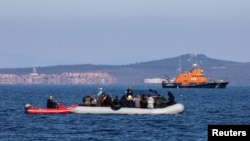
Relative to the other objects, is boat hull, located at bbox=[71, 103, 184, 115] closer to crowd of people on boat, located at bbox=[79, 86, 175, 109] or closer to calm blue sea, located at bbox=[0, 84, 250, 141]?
crowd of people on boat, located at bbox=[79, 86, 175, 109]

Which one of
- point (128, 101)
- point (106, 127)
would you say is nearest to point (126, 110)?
point (128, 101)

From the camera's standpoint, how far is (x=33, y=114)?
7275 cm

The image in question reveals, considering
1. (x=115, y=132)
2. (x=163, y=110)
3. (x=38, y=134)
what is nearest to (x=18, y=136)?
(x=38, y=134)

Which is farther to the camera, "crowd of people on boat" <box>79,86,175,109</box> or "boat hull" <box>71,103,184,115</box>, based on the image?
"boat hull" <box>71,103,184,115</box>

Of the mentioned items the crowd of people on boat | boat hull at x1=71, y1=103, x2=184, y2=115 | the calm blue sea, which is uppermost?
the crowd of people on boat

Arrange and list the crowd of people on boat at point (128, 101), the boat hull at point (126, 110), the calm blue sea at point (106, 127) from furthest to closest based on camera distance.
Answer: the boat hull at point (126, 110), the crowd of people on boat at point (128, 101), the calm blue sea at point (106, 127)

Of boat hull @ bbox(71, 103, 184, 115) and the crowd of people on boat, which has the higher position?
the crowd of people on boat

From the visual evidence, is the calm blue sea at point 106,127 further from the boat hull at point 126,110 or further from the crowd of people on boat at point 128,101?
the crowd of people on boat at point 128,101

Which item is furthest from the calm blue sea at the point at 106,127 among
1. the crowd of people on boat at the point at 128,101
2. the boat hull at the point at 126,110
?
the crowd of people on boat at the point at 128,101

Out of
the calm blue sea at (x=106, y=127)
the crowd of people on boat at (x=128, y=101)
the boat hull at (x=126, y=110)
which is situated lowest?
the calm blue sea at (x=106, y=127)

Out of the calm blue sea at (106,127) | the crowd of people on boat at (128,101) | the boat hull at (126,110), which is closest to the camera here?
the calm blue sea at (106,127)

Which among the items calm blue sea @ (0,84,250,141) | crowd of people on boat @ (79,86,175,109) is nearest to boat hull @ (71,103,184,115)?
crowd of people on boat @ (79,86,175,109)

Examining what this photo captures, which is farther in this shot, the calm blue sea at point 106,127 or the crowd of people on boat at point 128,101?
the crowd of people on boat at point 128,101

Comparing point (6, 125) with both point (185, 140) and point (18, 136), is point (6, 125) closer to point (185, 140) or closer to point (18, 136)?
point (18, 136)
